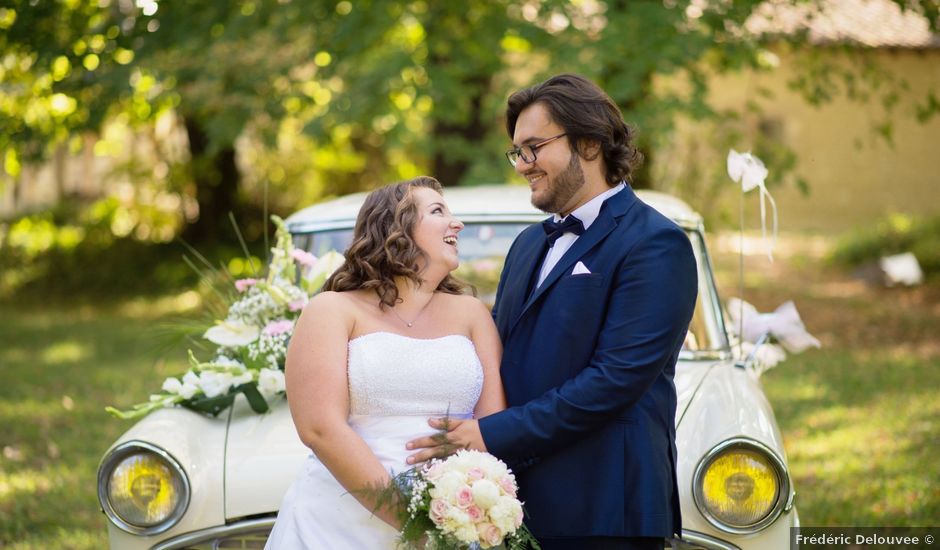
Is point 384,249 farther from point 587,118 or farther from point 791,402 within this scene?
point 791,402

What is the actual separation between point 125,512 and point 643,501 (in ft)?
5.50

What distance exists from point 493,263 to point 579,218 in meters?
1.64

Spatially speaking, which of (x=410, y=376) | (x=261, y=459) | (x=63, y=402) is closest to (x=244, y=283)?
(x=261, y=459)

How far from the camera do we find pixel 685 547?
10.5ft

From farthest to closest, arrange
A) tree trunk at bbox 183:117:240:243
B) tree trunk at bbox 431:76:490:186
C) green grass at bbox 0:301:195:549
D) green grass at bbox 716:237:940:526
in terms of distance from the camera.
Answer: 1. tree trunk at bbox 183:117:240:243
2. tree trunk at bbox 431:76:490:186
3. green grass at bbox 716:237:940:526
4. green grass at bbox 0:301:195:549

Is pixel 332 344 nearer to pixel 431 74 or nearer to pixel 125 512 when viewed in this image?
pixel 125 512

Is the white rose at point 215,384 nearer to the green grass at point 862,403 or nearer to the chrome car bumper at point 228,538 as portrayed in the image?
the chrome car bumper at point 228,538

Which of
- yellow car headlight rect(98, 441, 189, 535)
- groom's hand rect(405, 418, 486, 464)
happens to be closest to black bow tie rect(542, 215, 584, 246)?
groom's hand rect(405, 418, 486, 464)

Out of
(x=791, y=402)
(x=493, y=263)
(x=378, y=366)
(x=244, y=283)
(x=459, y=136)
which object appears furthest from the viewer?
(x=459, y=136)

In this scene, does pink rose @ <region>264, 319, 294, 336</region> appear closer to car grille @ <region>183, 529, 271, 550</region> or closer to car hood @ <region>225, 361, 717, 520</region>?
car hood @ <region>225, 361, 717, 520</region>

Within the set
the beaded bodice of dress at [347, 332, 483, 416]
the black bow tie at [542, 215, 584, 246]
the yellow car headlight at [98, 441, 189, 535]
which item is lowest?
the yellow car headlight at [98, 441, 189, 535]

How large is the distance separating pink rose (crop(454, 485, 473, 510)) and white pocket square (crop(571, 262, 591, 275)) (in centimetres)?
63

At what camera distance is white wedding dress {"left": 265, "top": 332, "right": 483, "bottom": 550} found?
8.71 ft

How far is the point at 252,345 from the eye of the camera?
381 cm
